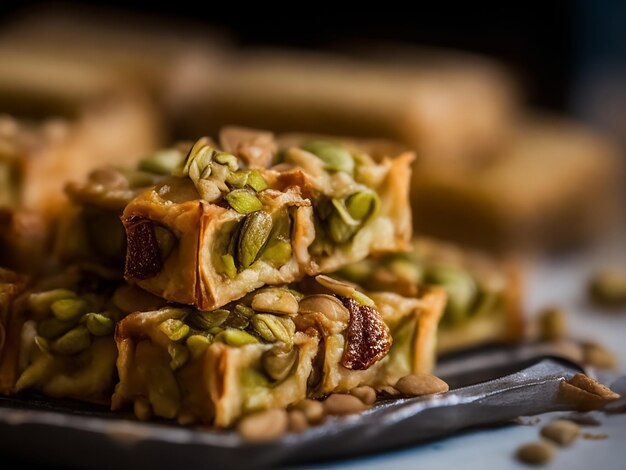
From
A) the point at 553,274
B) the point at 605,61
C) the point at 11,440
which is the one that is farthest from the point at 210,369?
the point at 605,61

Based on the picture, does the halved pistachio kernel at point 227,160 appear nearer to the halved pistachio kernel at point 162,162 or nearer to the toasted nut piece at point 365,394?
the halved pistachio kernel at point 162,162

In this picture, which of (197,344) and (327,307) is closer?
(197,344)

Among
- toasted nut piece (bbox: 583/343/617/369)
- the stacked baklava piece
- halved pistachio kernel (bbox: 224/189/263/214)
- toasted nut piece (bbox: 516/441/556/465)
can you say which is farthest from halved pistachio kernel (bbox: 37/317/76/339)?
toasted nut piece (bbox: 583/343/617/369)

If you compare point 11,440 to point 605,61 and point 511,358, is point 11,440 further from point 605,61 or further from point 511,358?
point 605,61

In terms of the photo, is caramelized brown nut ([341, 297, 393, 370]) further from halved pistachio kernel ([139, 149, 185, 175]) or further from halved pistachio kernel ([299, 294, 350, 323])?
halved pistachio kernel ([139, 149, 185, 175])

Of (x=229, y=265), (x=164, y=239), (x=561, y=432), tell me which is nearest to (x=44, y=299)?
→ (x=164, y=239)

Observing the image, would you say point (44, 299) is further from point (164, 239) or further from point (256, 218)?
point (256, 218)
